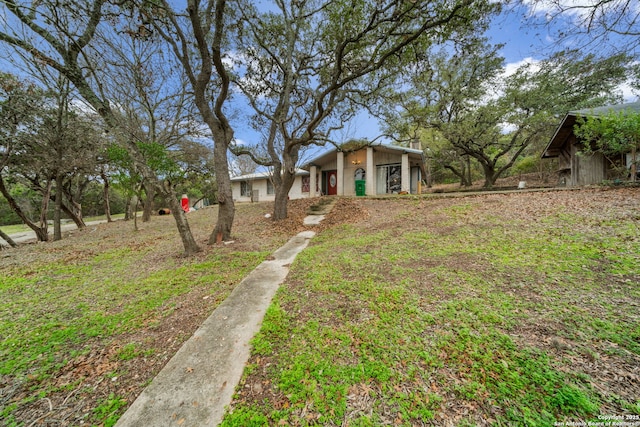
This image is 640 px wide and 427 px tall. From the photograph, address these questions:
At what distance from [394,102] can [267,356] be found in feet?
36.1

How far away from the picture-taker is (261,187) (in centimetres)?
2144

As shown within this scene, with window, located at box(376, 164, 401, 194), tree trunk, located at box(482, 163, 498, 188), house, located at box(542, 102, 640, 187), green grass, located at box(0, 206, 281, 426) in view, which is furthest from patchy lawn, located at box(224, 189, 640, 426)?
tree trunk, located at box(482, 163, 498, 188)

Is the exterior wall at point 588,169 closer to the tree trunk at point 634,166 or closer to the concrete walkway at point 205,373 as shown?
the tree trunk at point 634,166

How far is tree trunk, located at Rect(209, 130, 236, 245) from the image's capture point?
6645 millimetres

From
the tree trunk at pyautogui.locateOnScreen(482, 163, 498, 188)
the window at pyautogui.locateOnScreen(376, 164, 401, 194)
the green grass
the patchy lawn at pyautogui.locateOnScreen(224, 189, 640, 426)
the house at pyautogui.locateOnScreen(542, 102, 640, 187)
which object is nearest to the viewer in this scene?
the patchy lawn at pyautogui.locateOnScreen(224, 189, 640, 426)

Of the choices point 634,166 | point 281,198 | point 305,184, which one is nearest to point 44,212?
point 281,198

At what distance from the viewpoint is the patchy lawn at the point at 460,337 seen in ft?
5.60

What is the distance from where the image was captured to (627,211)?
17.2 ft

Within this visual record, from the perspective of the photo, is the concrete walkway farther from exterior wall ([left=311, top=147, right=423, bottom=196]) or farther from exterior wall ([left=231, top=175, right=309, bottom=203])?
exterior wall ([left=231, top=175, right=309, bottom=203])

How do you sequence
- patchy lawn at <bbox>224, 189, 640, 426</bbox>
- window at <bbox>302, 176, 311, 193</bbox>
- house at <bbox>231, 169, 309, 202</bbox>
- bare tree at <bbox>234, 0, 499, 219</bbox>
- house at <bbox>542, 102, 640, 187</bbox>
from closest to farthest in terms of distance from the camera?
patchy lawn at <bbox>224, 189, 640, 426</bbox> → bare tree at <bbox>234, 0, 499, 219</bbox> → house at <bbox>542, 102, 640, 187</bbox> → window at <bbox>302, 176, 311, 193</bbox> → house at <bbox>231, 169, 309, 202</bbox>

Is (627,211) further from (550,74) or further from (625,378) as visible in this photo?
(550,74)

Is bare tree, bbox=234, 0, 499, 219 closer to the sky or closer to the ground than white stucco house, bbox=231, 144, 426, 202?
closer to the sky

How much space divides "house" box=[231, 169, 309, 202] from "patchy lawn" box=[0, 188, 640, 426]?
1455 cm

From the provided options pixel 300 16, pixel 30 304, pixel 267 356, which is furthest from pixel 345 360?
pixel 300 16
